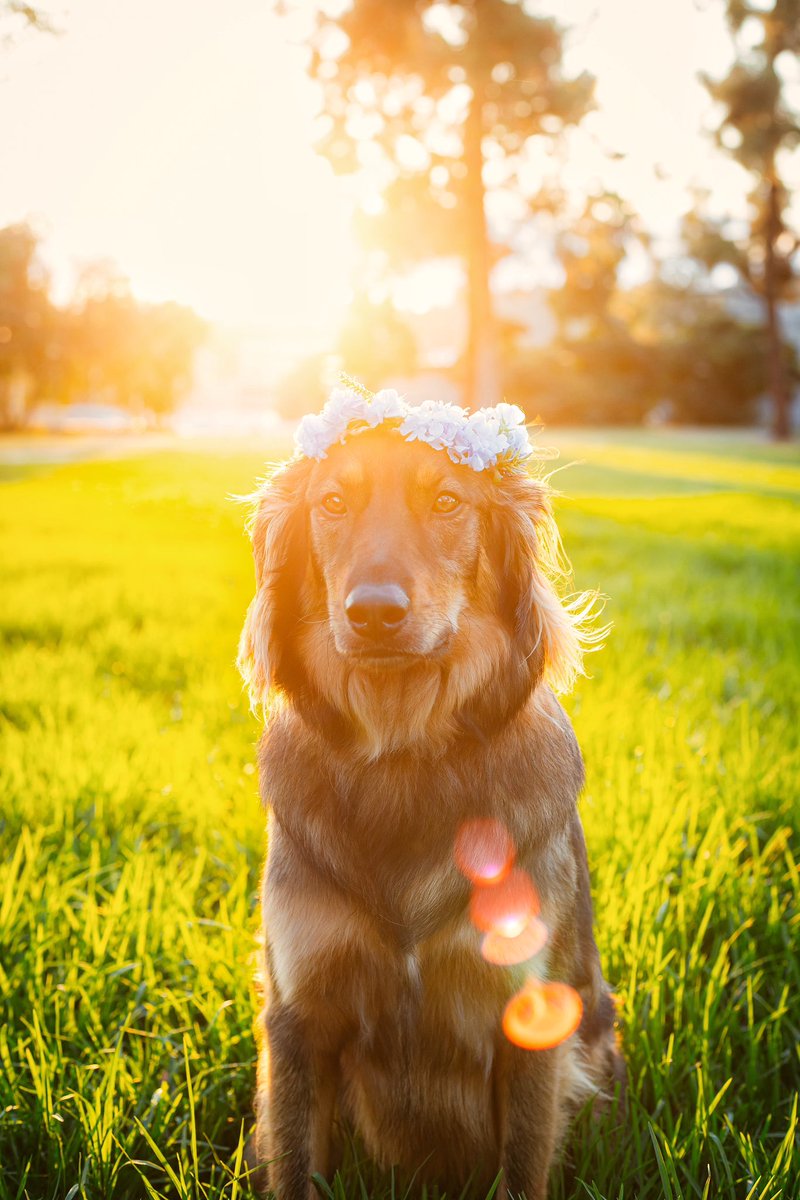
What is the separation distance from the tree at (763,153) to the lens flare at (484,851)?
1129 inches

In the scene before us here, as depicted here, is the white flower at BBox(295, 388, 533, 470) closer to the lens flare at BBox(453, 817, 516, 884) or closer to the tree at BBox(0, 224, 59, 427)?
the lens flare at BBox(453, 817, 516, 884)

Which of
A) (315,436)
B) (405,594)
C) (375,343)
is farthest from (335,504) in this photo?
(375,343)

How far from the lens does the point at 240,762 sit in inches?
157

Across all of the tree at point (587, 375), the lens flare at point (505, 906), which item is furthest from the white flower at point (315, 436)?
the tree at point (587, 375)

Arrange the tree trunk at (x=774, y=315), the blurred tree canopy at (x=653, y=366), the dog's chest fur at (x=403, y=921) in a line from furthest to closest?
the blurred tree canopy at (x=653, y=366), the tree trunk at (x=774, y=315), the dog's chest fur at (x=403, y=921)

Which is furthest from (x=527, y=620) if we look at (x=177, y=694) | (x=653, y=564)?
(x=653, y=564)

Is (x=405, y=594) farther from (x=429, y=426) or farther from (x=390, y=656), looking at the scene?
(x=429, y=426)

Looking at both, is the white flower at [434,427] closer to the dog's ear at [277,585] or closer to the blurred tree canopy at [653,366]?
the dog's ear at [277,585]

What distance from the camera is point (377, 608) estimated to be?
1.94 m

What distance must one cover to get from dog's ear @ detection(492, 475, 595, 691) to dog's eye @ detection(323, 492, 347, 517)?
0.40 m

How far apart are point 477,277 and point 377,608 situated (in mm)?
20155

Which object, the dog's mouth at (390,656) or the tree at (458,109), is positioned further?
the tree at (458,109)

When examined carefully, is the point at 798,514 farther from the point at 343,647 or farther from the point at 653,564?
the point at 343,647

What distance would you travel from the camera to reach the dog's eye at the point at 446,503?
224 cm
